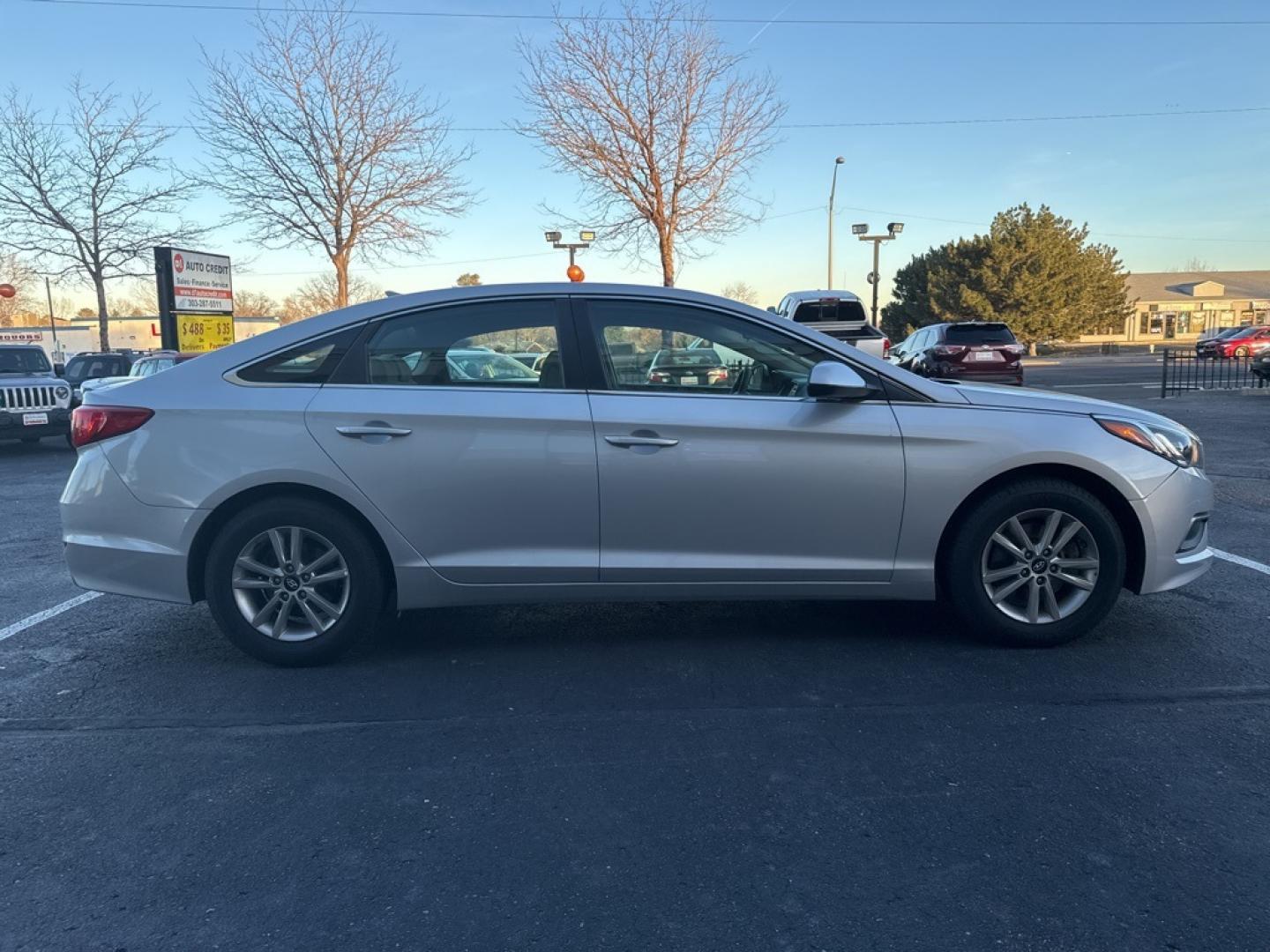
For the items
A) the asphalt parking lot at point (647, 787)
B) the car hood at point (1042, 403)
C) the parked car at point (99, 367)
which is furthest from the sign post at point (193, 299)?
the car hood at point (1042, 403)

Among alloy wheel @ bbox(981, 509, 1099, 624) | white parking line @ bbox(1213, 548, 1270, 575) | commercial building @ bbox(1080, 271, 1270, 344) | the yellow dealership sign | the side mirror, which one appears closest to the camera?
the side mirror

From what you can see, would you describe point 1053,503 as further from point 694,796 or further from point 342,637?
point 342,637

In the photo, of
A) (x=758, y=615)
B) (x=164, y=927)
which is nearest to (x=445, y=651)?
(x=758, y=615)

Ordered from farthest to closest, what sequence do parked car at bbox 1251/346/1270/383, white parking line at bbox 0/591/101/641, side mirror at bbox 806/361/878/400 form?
parked car at bbox 1251/346/1270/383
white parking line at bbox 0/591/101/641
side mirror at bbox 806/361/878/400

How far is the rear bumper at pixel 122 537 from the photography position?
4074 mm

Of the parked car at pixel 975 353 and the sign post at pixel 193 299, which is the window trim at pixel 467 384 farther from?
the parked car at pixel 975 353

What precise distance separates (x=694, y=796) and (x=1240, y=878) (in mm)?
1523

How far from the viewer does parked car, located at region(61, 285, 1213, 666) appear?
13.2 ft

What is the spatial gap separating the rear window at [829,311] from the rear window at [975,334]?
2.31m

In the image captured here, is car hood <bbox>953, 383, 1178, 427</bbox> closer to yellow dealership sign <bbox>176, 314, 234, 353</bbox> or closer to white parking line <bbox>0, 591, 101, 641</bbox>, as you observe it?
white parking line <bbox>0, 591, 101, 641</bbox>

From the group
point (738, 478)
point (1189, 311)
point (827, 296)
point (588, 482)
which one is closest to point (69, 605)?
point (588, 482)

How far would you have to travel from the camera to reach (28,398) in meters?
13.6

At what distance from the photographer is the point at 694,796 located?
9.79ft

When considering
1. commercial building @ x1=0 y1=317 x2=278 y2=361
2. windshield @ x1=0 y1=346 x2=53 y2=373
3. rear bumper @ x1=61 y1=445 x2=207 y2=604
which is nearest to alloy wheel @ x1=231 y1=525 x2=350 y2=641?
rear bumper @ x1=61 y1=445 x2=207 y2=604
